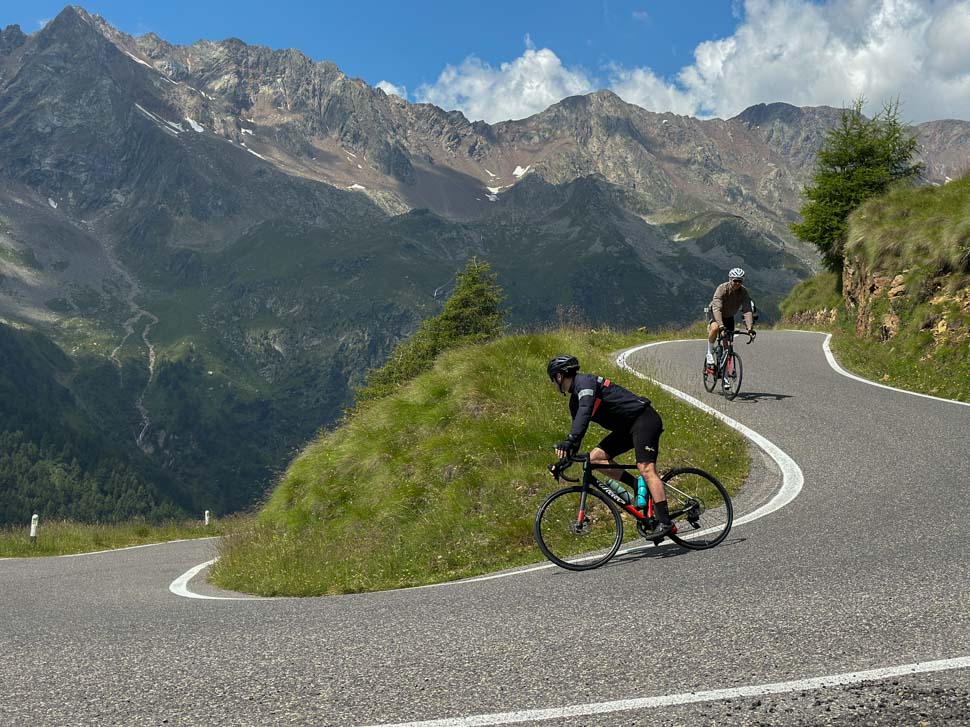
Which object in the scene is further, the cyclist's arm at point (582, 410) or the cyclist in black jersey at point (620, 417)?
the cyclist in black jersey at point (620, 417)

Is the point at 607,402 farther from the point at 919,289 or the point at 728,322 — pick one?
the point at 919,289

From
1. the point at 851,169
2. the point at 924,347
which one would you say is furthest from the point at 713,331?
the point at 851,169

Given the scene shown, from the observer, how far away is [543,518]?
8.40 meters

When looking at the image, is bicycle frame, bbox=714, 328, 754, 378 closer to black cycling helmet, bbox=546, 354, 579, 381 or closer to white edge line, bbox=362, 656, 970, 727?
black cycling helmet, bbox=546, 354, 579, 381

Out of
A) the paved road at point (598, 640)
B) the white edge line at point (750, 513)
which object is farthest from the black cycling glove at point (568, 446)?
the white edge line at point (750, 513)

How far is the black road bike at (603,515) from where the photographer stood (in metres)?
8.27

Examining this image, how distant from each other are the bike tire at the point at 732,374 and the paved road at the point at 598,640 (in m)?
5.92

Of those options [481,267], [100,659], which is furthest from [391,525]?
[481,267]

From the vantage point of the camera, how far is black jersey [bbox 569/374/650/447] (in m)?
8.16

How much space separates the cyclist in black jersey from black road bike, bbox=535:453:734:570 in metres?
0.15

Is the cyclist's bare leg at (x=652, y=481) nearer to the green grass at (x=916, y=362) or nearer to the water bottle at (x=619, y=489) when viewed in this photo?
the water bottle at (x=619, y=489)

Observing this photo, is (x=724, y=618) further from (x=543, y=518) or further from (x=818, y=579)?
(x=543, y=518)

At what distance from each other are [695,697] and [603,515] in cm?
451

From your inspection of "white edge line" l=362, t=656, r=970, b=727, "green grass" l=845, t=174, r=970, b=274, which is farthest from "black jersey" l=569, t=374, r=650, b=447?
"green grass" l=845, t=174, r=970, b=274
